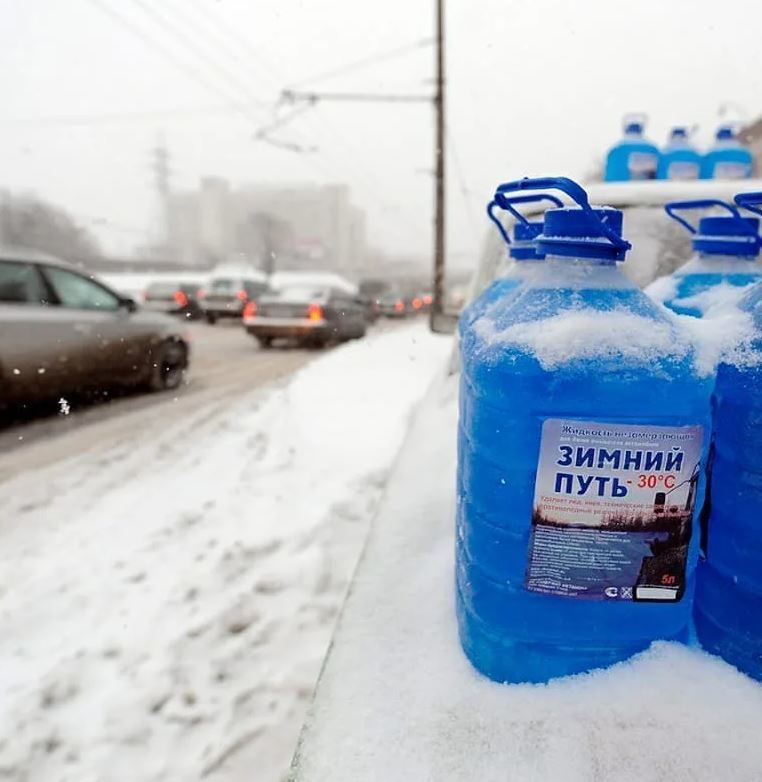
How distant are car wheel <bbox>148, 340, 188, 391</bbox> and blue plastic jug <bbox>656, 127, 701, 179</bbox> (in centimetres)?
575

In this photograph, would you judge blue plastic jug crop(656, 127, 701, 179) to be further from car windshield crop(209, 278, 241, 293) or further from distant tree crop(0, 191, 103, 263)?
car windshield crop(209, 278, 241, 293)

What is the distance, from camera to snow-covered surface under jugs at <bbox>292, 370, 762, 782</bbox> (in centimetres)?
88

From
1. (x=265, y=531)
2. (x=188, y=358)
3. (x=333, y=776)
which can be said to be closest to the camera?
(x=333, y=776)

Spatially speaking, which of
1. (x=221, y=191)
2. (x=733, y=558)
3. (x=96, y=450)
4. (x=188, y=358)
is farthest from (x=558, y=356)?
(x=221, y=191)

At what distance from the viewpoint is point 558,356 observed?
0.97 metres

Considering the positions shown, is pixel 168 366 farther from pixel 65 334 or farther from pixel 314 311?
pixel 314 311

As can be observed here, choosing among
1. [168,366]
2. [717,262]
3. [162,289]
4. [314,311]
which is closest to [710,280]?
[717,262]

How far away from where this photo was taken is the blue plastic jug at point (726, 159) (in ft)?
10.7

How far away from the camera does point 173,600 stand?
107 inches

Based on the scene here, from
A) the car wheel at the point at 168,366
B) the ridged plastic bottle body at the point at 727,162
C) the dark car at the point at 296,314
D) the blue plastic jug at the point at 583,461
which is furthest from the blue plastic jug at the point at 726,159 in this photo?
the dark car at the point at 296,314

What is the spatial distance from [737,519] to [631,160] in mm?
2738

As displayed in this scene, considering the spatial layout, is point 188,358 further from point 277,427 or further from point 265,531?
point 265,531

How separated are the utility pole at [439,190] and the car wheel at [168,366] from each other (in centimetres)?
317

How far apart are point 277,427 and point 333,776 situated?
5051 mm
